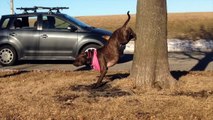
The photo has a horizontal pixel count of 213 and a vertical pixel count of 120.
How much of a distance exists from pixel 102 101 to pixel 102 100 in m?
0.08

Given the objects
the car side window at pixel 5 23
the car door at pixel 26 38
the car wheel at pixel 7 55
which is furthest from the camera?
the car side window at pixel 5 23

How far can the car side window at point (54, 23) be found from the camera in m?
14.5

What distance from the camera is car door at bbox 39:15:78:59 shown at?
46.6ft

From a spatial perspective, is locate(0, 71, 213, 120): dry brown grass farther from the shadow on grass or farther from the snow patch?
the snow patch

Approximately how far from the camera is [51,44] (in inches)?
563

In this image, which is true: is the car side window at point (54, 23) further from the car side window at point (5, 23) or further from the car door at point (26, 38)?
the car side window at point (5, 23)

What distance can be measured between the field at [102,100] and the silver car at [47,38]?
4.24 meters

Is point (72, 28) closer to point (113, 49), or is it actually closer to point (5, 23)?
point (5, 23)

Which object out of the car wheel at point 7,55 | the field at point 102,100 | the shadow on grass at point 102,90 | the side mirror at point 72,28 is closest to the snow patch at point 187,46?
the side mirror at point 72,28

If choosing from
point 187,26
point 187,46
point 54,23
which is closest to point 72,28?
point 54,23

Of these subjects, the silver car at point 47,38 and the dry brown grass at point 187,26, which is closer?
the silver car at point 47,38

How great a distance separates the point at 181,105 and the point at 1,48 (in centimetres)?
881

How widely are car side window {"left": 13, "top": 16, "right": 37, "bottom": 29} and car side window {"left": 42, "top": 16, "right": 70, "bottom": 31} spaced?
36cm

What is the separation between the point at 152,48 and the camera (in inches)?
335
